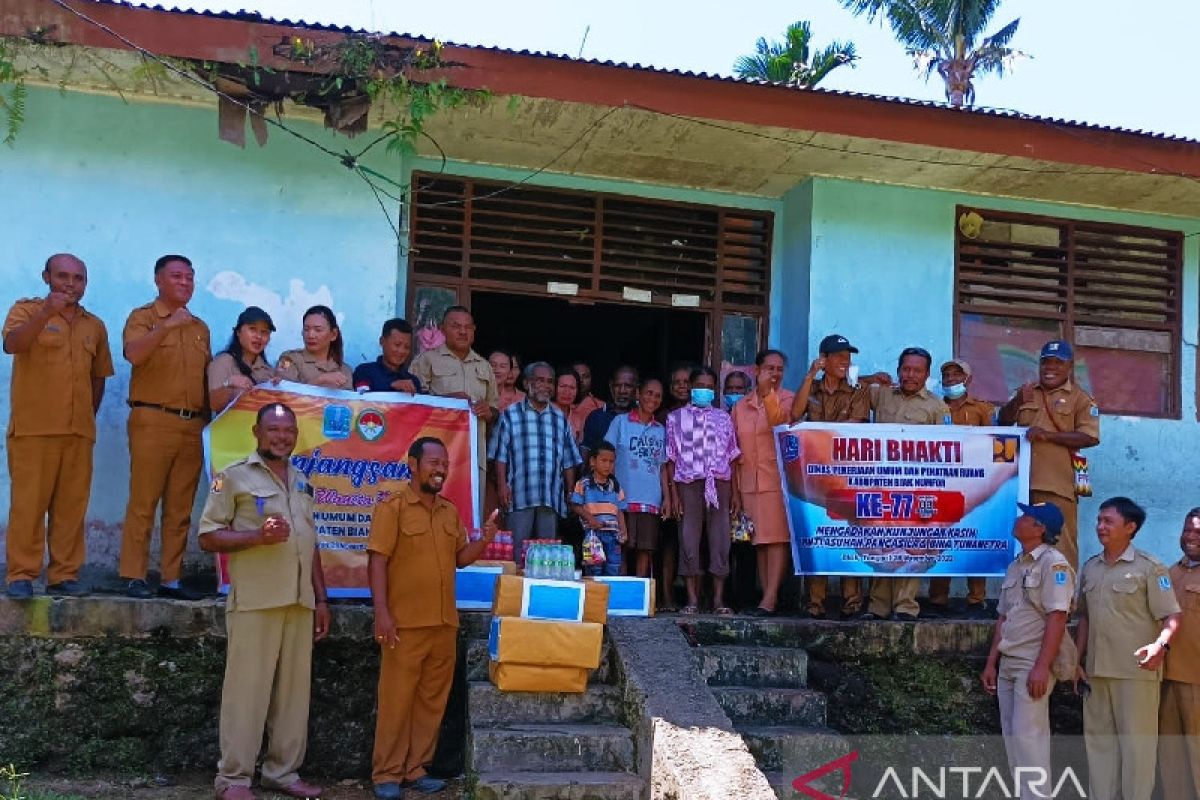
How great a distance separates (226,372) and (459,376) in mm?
1443

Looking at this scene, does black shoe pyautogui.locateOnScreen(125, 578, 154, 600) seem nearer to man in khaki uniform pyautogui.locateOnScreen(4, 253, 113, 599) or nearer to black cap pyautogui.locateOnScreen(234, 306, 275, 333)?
man in khaki uniform pyautogui.locateOnScreen(4, 253, 113, 599)

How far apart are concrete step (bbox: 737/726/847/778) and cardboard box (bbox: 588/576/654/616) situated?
0.89 meters

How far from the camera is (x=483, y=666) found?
19.4 feet

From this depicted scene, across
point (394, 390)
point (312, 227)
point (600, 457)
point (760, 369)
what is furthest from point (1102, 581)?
point (312, 227)

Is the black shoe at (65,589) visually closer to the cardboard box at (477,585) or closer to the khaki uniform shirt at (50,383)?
the khaki uniform shirt at (50,383)

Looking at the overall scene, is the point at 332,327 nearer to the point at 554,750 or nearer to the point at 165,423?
the point at 165,423

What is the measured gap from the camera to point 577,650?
5.55 metres

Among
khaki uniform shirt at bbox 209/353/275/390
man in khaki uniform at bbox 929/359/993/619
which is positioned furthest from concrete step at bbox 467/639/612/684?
man in khaki uniform at bbox 929/359/993/619

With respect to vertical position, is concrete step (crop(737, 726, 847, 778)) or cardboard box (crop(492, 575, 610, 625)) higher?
cardboard box (crop(492, 575, 610, 625))

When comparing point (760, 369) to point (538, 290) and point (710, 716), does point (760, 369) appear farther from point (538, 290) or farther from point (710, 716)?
point (710, 716)

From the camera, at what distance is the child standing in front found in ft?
22.9

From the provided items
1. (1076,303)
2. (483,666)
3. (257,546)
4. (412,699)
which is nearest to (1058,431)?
(1076,303)

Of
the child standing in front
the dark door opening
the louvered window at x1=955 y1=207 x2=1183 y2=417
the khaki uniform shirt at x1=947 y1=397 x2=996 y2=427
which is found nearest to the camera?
the child standing in front

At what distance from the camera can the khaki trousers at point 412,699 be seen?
5527mm
